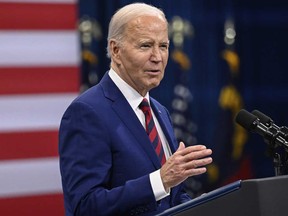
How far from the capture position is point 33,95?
3205 mm

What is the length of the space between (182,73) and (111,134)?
227cm

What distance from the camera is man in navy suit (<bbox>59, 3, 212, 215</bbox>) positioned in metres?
1.68

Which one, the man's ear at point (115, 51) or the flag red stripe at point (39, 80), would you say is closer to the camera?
the man's ear at point (115, 51)

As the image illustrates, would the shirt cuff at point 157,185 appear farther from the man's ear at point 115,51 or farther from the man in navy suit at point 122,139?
the man's ear at point 115,51

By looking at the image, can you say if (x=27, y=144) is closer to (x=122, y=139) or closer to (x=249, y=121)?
(x=122, y=139)

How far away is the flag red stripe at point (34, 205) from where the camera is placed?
3.17 meters

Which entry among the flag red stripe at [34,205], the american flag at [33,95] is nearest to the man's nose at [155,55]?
the american flag at [33,95]

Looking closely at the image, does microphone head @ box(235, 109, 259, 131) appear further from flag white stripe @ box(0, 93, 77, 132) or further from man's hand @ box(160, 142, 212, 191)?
flag white stripe @ box(0, 93, 77, 132)

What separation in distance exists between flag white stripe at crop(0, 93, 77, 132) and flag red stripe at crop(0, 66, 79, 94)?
0.10ft

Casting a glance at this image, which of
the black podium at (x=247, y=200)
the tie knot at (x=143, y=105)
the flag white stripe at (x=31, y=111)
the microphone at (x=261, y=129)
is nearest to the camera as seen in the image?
the black podium at (x=247, y=200)

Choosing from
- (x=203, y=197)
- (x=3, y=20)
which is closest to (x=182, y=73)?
(x=3, y=20)

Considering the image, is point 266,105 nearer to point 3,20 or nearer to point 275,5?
point 275,5

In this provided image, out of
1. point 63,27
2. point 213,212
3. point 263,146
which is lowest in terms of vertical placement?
point 263,146

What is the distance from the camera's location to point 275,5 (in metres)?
4.28
